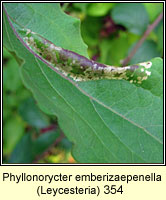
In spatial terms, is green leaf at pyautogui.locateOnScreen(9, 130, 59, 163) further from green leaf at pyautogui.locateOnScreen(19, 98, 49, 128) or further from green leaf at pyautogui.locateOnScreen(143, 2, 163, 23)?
green leaf at pyautogui.locateOnScreen(143, 2, 163, 23)

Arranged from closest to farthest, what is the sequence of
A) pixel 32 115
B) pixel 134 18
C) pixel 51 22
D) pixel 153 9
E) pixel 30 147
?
pixel 51 22
pixel 153 9
pixel 134 18
pixel 30 147
pixel 32 115

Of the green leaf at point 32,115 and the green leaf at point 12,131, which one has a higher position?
the green leaf at point 32,115

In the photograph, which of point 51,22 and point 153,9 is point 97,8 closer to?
point 153,9

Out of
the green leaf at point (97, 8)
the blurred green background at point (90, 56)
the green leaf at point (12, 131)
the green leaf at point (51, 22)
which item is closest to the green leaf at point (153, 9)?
the blurred green background at point (90, 56)

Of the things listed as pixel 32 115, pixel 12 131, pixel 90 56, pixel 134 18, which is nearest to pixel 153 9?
pixel 134 18

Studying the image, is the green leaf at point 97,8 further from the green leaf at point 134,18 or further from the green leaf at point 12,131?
the green leaf at point 12,131

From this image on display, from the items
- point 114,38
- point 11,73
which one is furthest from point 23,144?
point 114,38

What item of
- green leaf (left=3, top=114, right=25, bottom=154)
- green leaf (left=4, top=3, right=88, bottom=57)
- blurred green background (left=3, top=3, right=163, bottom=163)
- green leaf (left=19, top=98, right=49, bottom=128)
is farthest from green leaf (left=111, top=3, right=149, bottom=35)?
green leaf (left=3, top=114, right=25, bottom=154)
